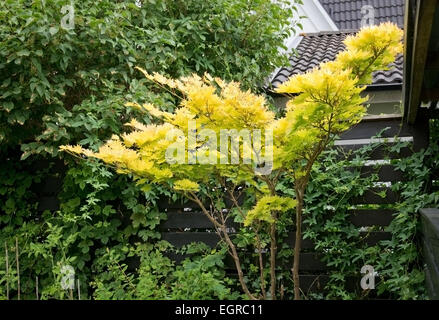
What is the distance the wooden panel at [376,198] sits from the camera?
3336 mm

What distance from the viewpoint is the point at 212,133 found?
90.3 inches

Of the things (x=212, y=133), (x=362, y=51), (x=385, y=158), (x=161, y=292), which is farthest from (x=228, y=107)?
(x=385, y=158)

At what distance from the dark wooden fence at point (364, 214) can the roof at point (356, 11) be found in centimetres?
646

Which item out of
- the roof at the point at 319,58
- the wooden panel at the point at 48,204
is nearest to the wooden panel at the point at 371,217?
the roof at the point at 319,58

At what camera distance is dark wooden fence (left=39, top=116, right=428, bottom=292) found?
333 cm

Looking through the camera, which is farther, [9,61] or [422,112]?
[422,112]

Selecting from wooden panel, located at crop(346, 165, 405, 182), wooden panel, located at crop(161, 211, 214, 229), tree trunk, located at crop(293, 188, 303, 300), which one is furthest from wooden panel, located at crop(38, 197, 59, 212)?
wooden panel, located at crop(346, 165, 405, 182)

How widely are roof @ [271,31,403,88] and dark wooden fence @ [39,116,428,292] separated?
1.43 metres

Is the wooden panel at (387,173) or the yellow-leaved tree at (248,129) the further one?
the wooden panel at (387,173)

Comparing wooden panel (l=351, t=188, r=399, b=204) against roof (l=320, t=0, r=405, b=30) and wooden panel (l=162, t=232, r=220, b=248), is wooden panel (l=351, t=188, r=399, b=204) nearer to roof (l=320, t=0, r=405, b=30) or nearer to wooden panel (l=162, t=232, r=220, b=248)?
wooden panel (l=162, t=232, r=220, b=248)

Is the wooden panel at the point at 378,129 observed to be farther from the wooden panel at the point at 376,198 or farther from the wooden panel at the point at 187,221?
the wooden panel at the point at 187,221
